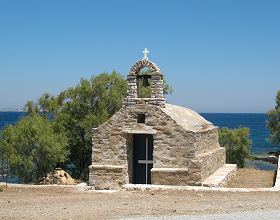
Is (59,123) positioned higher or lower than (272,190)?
higher

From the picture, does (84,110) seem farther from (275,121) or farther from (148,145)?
(275,121)

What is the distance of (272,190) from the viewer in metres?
16.6

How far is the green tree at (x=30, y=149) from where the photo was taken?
79.8 ft

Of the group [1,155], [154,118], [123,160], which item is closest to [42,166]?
[1,155]

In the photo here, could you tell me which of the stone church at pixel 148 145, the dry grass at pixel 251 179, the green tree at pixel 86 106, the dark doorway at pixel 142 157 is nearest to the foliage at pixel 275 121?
the dry grass at pixel 251 179

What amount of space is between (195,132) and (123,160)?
126 inches

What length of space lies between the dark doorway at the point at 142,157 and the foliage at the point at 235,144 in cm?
1315

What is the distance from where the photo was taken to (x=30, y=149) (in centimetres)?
2469

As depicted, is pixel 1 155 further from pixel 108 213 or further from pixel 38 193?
pixel 108 213

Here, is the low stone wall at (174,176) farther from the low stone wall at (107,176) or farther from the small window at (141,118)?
the small window at (141,118)

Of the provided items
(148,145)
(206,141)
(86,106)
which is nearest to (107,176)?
(148,145)

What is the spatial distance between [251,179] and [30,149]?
36.4 ft

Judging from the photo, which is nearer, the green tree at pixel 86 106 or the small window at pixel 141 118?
the small window at pixel 141 118

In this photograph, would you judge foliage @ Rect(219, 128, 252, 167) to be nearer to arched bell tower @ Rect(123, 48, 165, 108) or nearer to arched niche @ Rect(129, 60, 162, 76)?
arched bell tower @ Rect(123, 48, 165, 108)
